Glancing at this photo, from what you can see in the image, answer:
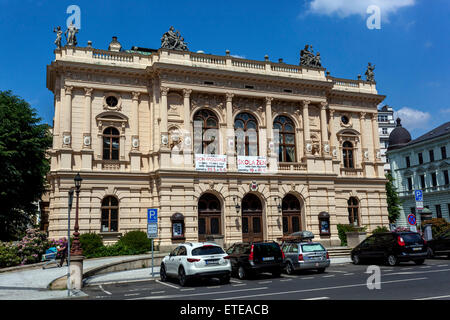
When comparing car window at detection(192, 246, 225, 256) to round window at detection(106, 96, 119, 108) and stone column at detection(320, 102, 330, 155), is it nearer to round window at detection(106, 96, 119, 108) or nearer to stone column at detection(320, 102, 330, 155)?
round window at detection(106, 96, 119, 108)

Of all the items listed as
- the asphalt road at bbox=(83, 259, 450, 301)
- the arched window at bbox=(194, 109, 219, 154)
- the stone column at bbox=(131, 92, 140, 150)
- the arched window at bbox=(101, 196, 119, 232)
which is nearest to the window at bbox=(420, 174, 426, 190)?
the arched window at bbox=(194, 109, 219, 154)

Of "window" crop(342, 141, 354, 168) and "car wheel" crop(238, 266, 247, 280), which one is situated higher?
"window" crop(342, 141, 354, 168)

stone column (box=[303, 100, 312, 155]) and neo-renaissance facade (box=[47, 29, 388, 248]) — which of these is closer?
neo-renaissance facade (box=[47, 29, 388, 248])

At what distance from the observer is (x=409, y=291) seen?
12.2m

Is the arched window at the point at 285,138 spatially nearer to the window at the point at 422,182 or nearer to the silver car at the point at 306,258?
the silver car at the point at 306,258

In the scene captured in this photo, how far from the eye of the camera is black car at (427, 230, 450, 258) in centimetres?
2459

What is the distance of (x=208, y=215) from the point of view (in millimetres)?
33000

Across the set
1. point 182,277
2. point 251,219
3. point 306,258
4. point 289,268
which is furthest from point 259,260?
point 251,219

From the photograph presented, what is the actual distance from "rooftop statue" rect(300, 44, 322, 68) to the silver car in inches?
860

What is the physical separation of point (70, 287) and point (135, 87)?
19.5 meters

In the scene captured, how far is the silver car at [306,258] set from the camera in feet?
65.8

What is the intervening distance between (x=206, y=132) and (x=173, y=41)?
25.1 ft

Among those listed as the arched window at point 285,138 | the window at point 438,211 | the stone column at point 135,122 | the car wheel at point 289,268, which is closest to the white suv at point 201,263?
the car wheel at point 289,268
